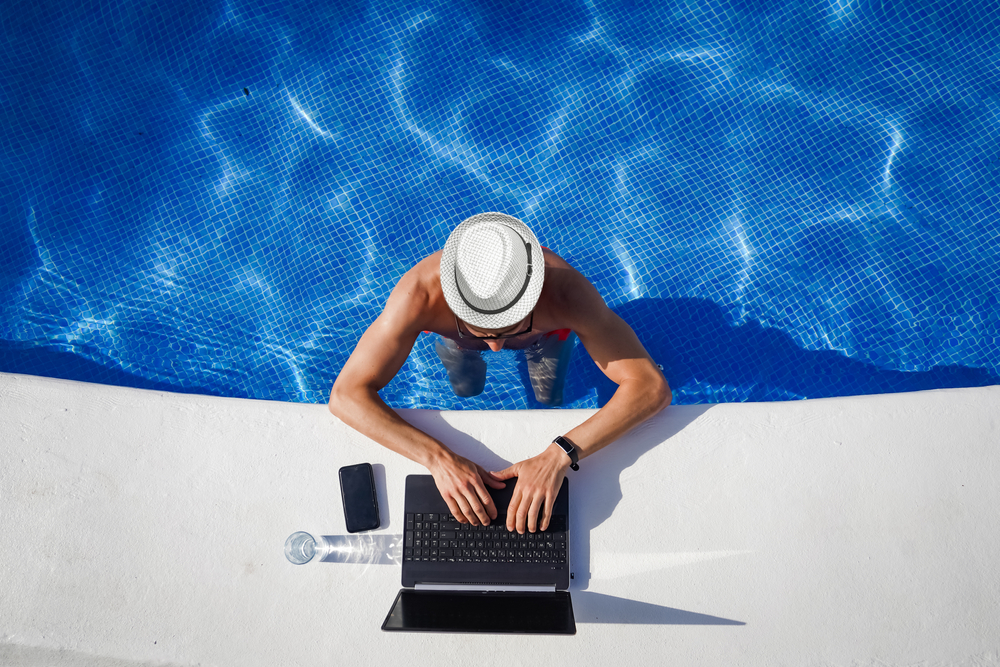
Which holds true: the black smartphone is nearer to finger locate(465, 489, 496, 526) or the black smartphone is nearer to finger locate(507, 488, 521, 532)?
finger locate(465, 489, 496, 526)

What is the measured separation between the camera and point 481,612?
1541 millimetres

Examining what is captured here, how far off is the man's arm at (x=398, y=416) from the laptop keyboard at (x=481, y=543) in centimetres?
4

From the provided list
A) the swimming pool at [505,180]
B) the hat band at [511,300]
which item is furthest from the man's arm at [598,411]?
the swimming pool at [505,180]

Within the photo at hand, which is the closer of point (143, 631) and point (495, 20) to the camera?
point (143, 631)

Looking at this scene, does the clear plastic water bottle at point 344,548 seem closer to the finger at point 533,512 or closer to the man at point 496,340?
the man at point 496,340

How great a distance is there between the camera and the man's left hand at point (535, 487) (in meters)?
1.67

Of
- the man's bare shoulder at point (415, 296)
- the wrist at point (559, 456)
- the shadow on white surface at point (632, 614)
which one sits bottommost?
the shadow on white surface at point (632, 614)

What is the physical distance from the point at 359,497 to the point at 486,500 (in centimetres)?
40

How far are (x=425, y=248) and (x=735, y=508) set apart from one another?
2.00 m

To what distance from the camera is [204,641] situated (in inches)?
63.5

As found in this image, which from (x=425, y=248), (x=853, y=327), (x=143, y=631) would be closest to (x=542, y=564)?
(x=143, y=631)

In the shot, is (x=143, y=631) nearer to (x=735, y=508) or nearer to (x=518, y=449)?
(x=518, y=449)

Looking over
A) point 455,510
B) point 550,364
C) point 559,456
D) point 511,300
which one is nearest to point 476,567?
point 455,510

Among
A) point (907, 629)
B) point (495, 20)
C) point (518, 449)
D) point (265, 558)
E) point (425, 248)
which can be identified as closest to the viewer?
point (907, 629)
